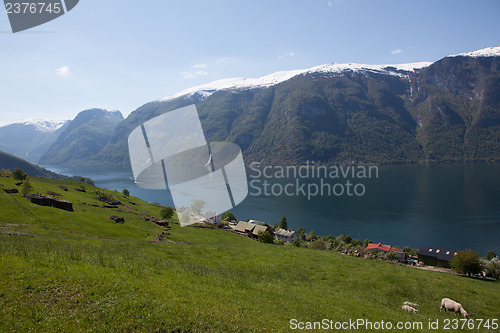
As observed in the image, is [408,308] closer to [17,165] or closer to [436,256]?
[436,256]

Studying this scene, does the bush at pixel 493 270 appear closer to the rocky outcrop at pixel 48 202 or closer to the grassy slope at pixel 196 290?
the grassy slope at pixel 196 290

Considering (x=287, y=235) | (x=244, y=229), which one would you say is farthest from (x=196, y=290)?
(x=287, y=235)

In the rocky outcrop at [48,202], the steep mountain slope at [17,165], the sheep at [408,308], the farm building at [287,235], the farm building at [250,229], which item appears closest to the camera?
the sheep at [408,308]

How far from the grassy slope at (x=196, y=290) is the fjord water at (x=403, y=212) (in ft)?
230

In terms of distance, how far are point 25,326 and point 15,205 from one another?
3318cm

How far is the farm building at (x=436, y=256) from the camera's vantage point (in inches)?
2168

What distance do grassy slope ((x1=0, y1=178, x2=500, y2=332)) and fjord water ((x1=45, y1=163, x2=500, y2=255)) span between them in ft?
230

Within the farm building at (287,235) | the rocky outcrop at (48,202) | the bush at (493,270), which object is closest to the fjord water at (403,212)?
the farm building at (287,235)

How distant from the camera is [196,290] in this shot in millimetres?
12797

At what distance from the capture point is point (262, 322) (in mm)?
10570

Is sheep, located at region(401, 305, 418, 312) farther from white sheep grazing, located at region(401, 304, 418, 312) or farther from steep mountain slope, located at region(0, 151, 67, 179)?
steep mountain slope, located at region(0, 151, 67, 179)

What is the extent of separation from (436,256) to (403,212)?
61.0 m

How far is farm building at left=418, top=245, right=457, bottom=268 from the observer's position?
55.1 meters

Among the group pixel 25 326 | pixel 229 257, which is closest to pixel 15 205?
pixel 229 257
